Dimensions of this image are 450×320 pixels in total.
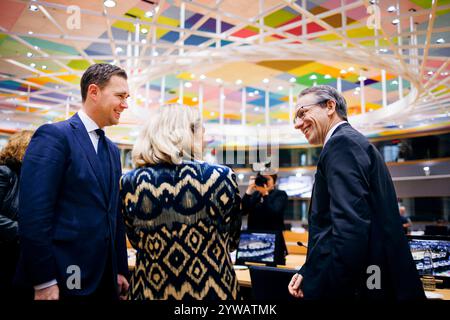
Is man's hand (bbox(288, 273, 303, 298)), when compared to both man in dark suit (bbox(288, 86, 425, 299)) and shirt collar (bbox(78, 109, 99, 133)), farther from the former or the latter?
shirt collar (bbox(78, 109, 99, 133))

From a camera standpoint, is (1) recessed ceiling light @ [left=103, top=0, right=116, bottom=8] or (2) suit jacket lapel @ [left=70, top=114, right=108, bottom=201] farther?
(1) recessed ceiling light @ [left=103, top=0, right=116, bottom=8]

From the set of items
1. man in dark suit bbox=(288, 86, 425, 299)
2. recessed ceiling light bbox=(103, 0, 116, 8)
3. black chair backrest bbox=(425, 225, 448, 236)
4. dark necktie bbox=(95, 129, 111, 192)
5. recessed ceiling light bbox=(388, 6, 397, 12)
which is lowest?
black chair backrest bbox=(425, 225, 448, 236)

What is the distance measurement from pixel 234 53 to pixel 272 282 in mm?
6588

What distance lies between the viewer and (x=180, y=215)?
160cm

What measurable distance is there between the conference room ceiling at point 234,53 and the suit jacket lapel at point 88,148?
3551mm

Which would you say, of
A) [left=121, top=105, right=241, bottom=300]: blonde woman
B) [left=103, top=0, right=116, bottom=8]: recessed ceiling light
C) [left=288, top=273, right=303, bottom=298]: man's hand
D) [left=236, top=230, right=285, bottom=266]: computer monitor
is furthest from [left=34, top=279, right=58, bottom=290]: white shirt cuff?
[left=103, top=0, right=116, bottom=8]: recessed ceiling light

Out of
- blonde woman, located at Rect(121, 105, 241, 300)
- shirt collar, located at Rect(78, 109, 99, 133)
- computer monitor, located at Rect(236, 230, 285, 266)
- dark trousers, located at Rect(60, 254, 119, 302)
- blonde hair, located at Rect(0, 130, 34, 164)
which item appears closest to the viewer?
blonde woman, located at Rect(121, 105, 241, 300)

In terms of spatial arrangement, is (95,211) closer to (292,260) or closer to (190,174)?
(190,174)

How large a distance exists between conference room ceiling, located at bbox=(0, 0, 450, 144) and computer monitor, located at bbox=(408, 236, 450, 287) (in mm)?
3363

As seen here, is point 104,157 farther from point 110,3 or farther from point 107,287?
point 110,3

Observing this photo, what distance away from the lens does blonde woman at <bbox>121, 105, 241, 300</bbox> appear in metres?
1.60

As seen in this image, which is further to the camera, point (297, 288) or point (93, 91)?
point (93, 91)

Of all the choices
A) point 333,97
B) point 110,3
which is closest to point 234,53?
point 110,3

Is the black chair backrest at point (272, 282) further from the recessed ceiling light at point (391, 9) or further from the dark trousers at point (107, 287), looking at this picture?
the recessed ceiling light at point (391, 9)
